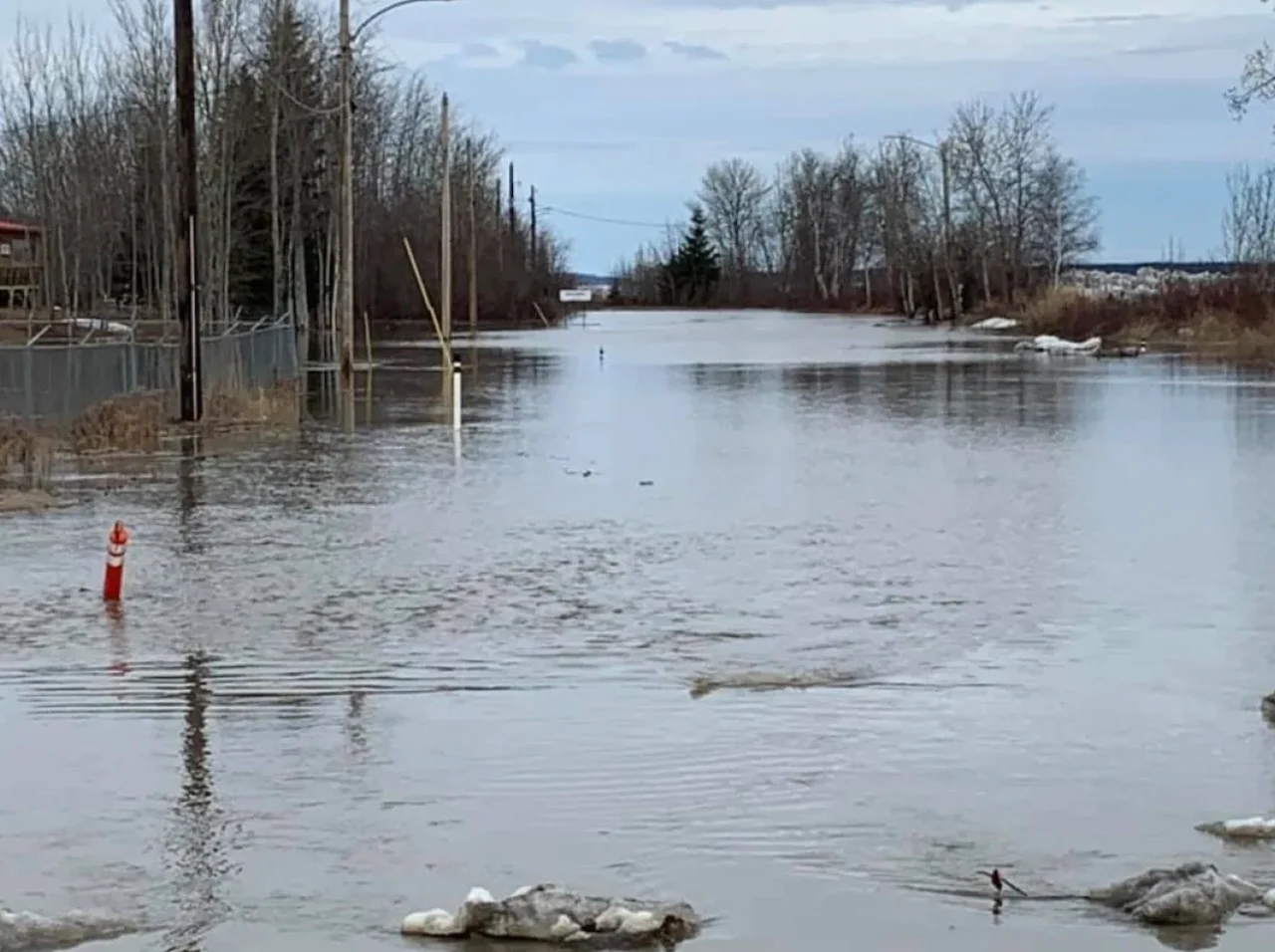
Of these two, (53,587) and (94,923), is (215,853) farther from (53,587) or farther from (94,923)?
(53,587)

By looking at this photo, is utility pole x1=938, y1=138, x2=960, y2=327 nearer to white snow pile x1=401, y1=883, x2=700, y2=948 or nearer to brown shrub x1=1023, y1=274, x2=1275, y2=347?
brown shrub x1=1023, y1=274, x2=1275, y2=347

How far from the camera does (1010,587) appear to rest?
15.0 metres

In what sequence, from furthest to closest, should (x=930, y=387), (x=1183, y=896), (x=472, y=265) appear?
(x=472, y=265) < (x=930, y=387) < (x=1183, y=896)

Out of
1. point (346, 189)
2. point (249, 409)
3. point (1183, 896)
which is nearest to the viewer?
point (1183, 896)

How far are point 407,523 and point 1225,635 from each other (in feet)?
27.2

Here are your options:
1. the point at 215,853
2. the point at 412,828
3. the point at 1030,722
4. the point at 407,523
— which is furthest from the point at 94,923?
the point at 407,523

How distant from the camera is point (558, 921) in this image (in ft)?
23.4

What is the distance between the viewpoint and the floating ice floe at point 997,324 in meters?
84.9

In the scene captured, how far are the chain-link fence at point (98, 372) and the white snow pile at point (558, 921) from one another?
22.6m

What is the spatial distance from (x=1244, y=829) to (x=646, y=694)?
3.79 m

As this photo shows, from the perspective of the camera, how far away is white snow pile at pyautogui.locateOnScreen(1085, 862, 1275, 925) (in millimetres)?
7305

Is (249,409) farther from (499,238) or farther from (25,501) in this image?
(499,238)

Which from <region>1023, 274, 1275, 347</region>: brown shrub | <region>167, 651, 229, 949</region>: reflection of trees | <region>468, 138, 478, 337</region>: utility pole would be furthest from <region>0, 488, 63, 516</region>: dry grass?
<region>468, 138, 478, 337</region>: utility pole

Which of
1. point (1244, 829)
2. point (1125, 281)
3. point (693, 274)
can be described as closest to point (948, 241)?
point (1125, 281)
